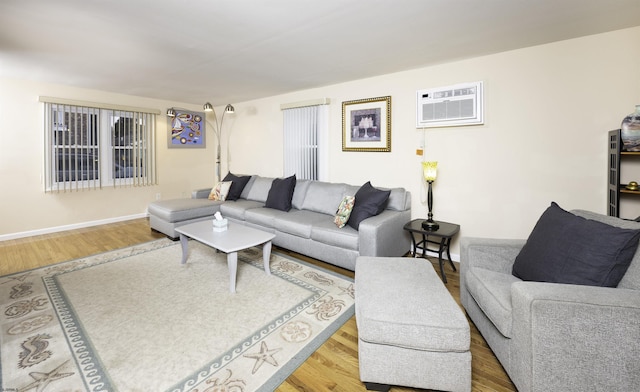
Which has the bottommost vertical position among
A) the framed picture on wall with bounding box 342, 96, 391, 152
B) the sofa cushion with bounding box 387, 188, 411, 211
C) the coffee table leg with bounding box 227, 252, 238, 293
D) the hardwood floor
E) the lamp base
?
the hardwood floor

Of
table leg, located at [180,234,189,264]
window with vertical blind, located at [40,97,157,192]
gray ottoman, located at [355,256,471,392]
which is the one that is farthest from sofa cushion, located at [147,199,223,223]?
gray ottoman, located at [355,256,471,392]

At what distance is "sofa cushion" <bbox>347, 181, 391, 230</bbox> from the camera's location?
314cm

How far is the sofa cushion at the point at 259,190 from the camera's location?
475cm

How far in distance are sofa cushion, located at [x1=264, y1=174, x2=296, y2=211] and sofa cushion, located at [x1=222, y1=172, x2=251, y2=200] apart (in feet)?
2.75

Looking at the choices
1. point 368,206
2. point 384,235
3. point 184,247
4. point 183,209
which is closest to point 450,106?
point 368,206

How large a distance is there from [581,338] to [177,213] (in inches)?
166

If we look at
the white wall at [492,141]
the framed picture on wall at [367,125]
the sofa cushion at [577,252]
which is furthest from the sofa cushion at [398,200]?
the sofa cushion at [577,252]

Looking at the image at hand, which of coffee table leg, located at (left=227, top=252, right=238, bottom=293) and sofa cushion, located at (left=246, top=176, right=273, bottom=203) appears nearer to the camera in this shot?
coffee table leg, located at (left=227, top=252, right=238, bottom=293)

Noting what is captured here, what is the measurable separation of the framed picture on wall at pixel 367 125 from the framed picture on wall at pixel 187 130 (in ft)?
11.4

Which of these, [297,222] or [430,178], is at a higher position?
[430,178]

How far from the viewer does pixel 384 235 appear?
2.97 metres

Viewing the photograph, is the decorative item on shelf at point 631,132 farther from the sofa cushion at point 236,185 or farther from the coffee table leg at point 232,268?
the sofa cushion at point 236,185

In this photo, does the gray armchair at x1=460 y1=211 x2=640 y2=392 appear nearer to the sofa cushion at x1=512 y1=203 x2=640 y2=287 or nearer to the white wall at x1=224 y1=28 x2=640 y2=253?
the sofa cushion at x1=512 y1=203 x2=640 y2=287

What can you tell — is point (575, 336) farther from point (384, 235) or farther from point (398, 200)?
point (398, 200)
